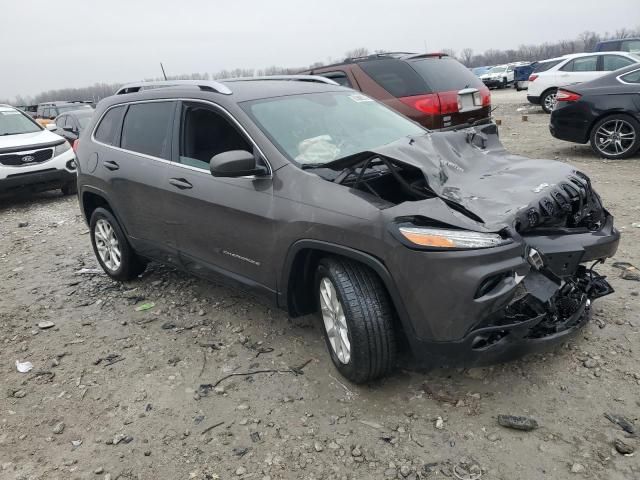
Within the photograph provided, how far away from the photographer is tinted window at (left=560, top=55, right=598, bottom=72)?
47.4 feet

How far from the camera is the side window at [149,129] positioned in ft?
13.4

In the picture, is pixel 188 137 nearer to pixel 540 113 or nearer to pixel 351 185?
pixel 351 185

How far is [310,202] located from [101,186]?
2609 millimetres

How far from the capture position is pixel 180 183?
12.6ft

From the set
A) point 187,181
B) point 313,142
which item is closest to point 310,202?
point 313,142

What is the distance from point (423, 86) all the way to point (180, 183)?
3.96m

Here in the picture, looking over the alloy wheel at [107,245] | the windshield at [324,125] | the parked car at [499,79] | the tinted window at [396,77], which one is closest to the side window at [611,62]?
the tinted window at [396,77]

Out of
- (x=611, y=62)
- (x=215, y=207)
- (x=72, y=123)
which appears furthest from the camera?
(x=611, y=62)

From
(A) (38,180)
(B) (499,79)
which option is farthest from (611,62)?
(B) (499,79)

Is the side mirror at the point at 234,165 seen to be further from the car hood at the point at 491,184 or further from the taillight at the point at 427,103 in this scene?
the taillight at the point at 427,103

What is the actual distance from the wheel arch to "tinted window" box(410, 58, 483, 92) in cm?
426

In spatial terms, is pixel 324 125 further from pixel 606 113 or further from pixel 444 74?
pixel 606 113

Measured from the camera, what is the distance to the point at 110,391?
A: 3357 millimetres

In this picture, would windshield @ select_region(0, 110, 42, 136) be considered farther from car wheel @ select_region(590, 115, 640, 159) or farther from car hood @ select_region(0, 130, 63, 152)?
car wheel @ select_region(590, 115, 640, 159)
